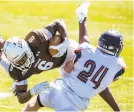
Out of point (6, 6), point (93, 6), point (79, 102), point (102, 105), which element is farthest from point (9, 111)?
point (93, 6)

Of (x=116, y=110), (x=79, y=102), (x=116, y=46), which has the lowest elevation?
(x=116, y=110)

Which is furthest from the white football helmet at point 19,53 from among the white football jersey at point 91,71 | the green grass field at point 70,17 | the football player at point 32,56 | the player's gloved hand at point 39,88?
the green grass field at point 70,17

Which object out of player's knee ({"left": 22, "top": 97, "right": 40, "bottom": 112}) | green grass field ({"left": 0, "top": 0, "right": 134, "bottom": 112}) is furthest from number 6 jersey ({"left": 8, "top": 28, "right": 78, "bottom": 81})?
green grass field ({"left": 0, "top": 0, "right": 134, "bottom": 112})

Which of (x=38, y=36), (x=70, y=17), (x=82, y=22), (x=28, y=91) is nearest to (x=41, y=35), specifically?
(x=38, y=36)

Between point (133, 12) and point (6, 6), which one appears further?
point (133, 12)

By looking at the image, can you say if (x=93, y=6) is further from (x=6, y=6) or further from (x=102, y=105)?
(x=102, y=105)

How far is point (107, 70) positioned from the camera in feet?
18.8

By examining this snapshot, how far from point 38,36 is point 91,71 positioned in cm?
86

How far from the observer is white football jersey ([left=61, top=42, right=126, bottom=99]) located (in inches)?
224

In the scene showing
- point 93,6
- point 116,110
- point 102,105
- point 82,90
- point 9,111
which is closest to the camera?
point 82,90

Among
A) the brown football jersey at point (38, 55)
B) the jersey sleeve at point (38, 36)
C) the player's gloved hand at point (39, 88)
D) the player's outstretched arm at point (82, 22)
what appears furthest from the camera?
the player's outstretched arm at point (82, 22)

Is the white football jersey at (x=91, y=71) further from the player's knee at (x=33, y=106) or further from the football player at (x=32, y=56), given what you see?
the player's knee at (x=33, y=106)

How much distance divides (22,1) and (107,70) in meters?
7.10

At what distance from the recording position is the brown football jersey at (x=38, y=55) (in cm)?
593
